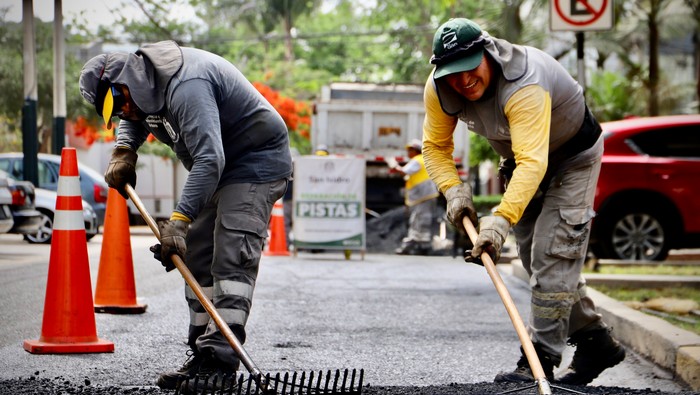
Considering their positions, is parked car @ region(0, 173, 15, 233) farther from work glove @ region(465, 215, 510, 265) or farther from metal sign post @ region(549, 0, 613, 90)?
work glove @ region(465, 215, 510, 265)

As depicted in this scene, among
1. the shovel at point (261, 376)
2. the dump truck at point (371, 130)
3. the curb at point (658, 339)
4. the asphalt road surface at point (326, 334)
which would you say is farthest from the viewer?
the dump truck at point (371, 130)

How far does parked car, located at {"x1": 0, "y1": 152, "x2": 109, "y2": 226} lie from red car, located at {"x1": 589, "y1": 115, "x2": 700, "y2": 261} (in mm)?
6409

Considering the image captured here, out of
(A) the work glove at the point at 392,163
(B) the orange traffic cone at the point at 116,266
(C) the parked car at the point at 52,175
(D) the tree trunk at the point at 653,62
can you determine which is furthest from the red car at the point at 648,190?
(D) the tree trunk at the point at 653,62

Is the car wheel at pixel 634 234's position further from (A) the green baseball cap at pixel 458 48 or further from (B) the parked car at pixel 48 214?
(A) the green baseball cap at pixel 458 48

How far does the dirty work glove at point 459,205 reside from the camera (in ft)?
15.8

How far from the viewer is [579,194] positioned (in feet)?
16.7

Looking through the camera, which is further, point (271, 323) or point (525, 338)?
point (271, 323)

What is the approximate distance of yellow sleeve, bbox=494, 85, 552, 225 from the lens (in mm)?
4477

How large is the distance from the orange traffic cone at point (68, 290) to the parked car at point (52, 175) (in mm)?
7961

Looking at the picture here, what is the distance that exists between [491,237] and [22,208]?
26.0ft

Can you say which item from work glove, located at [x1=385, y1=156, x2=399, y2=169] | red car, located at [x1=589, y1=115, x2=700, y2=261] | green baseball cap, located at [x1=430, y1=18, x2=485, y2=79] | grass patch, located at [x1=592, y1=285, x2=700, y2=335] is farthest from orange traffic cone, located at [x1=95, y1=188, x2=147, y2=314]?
work glove, located at [x1=385, y1=156, x2=399, y2=169]

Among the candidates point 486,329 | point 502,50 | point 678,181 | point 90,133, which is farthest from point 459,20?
point 90,133

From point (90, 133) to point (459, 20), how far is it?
20.2 metres

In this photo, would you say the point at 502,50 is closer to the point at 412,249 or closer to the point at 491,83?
the point at 491,83
